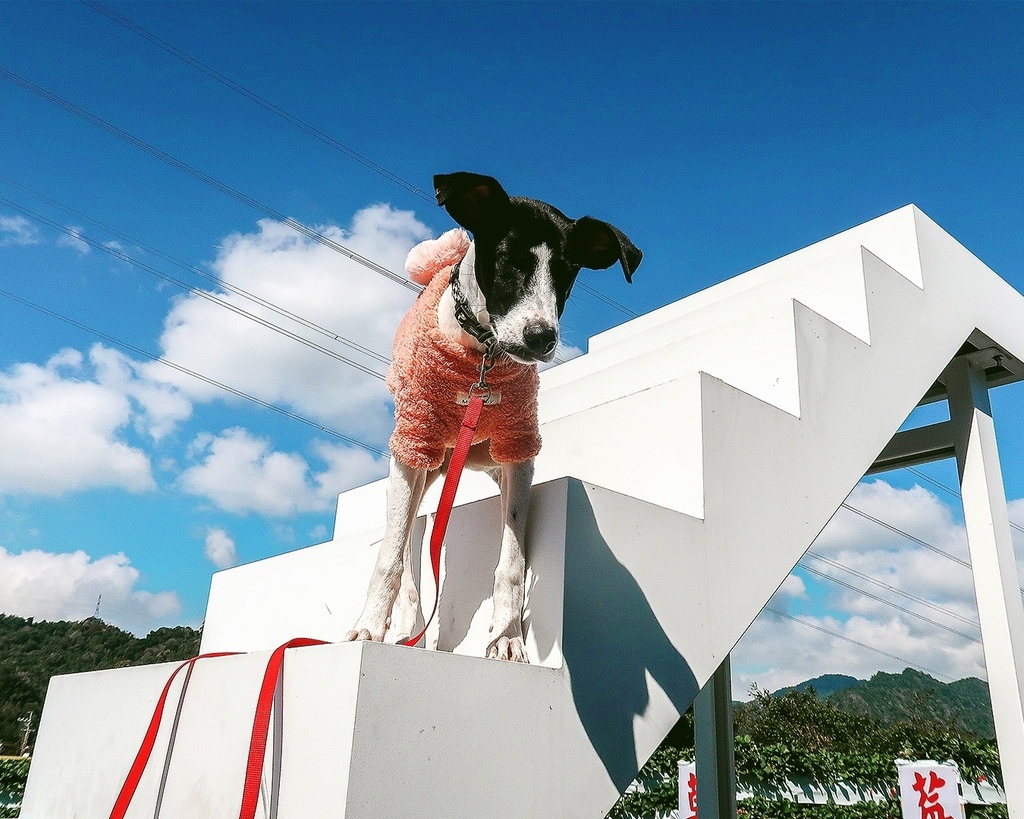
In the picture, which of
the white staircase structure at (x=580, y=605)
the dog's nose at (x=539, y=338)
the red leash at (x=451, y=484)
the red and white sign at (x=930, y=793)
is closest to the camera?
the white staircase structure at (x=580, y=605)

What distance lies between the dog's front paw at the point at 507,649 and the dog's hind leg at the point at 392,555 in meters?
0.29

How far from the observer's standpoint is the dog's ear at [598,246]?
205cm

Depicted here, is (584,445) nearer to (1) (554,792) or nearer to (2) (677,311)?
(1) (554,792)

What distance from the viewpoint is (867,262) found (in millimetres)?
3246

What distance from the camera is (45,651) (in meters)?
17.7

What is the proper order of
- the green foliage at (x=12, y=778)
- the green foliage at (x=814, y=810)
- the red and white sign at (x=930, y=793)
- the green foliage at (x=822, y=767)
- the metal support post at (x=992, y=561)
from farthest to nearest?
the green foliage at (x=12, y=778) < the green foliage at (x=814, y=810) < the green foliage at (x=822, y=767) < the red and white sign at (x=930, y=793) < the metal support post at (x=992, y=561)

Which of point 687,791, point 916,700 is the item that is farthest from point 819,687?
point 687,791

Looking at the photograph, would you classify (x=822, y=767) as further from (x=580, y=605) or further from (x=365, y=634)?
(x=365, y=634)

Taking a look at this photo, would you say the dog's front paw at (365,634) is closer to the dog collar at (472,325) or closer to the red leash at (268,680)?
the red leash at (268,680)

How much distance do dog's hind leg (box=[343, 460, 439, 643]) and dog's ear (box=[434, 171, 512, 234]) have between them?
27.7 inches

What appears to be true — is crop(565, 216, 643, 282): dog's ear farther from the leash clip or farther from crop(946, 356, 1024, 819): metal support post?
crop(946, 356, 1024, 819): metal support post

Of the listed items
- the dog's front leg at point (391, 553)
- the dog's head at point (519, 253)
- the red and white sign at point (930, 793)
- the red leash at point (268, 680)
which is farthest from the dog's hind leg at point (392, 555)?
the red and white sign at point (930, 793)

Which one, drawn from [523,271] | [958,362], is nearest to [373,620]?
[523,271]

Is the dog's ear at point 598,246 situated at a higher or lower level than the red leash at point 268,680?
higher
